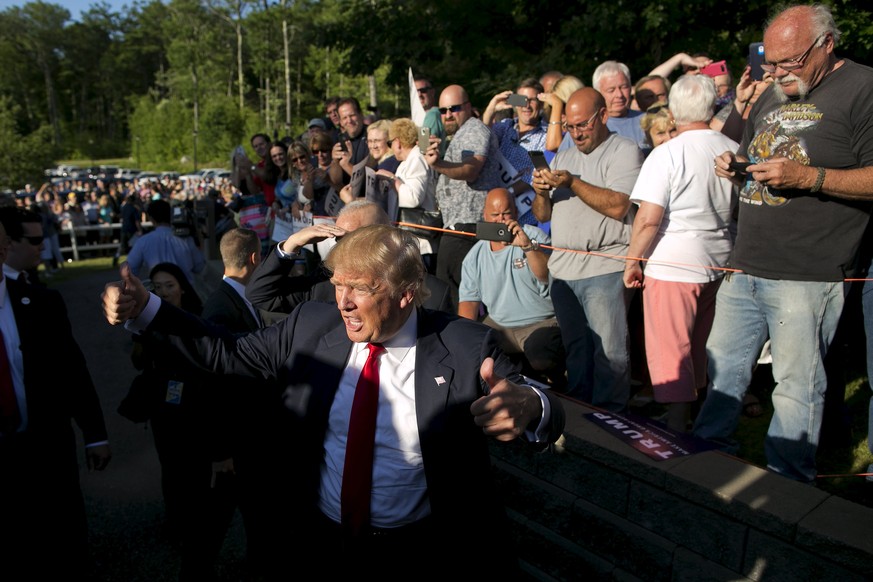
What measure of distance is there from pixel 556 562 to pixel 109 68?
10337cm

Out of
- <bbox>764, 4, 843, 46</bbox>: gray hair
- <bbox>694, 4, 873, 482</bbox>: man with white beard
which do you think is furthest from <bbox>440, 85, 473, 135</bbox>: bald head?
<bbox>764, 4, 843, 46</bbox>: gray hair

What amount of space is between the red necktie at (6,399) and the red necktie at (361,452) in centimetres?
189

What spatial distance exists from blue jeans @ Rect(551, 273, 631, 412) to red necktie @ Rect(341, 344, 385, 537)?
2116 millimetres

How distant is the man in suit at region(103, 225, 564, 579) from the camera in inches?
99.7

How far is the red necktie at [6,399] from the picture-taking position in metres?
3.32

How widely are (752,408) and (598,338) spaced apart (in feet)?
3.66

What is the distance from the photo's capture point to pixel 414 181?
604 centimetres

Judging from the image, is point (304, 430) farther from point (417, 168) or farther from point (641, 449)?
point (417, 168)

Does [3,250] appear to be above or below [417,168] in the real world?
below

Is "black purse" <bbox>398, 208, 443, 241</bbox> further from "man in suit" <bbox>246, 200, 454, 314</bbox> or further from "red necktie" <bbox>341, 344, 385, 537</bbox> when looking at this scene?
"red necktie" <bbox>341, 344, 385, 537</bbox>

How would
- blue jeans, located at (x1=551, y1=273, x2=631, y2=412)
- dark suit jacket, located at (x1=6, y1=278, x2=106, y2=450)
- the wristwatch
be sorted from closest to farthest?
1. dark suit jacket, located at (x1=6, y1=278, x2=106, y2=450)
2. blue jeans, located at (x1=551, y1=273, x2=631, y2=412)
3. the wristwatch

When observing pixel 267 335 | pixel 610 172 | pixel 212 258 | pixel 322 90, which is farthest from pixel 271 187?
pixel 322 90

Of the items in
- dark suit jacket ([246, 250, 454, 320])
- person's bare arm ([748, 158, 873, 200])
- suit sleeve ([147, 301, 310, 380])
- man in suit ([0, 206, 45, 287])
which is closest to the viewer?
suit sleeve ([147, 301, 310, 380])

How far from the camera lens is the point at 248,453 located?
147 inches
